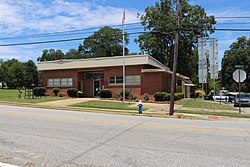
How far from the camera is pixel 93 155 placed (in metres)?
6.39

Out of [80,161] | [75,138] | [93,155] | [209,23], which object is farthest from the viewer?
[209,23]

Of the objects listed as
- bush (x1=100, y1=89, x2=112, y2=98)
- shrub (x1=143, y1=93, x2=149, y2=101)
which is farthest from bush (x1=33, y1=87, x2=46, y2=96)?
Answer: shrub (x1=143, y1=93, x2=149, y2=101)

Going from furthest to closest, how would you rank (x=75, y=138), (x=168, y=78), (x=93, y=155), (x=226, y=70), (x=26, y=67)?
1. (x=26, y=67)
2. (x=226, y=70)
3. (x=168, y=78)
4. (x=75, y=138)
5. (x=93, y=155)

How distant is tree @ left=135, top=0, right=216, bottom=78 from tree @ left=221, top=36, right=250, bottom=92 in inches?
1223

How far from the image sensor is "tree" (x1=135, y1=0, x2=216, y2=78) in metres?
41.0

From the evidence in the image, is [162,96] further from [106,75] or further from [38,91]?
[38,91]

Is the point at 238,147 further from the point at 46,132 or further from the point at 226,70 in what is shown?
the point at 226,70

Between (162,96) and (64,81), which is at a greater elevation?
(64,81)

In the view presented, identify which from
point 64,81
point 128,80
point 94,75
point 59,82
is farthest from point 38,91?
point 128,80

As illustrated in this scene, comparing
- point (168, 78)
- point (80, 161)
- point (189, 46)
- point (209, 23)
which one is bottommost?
point (80, 161)

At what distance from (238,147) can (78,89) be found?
2726 cm

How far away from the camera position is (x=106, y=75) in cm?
3094

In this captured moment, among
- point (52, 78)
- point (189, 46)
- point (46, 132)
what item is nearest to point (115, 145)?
point (46, 132)

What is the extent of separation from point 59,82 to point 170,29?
18016 mm
